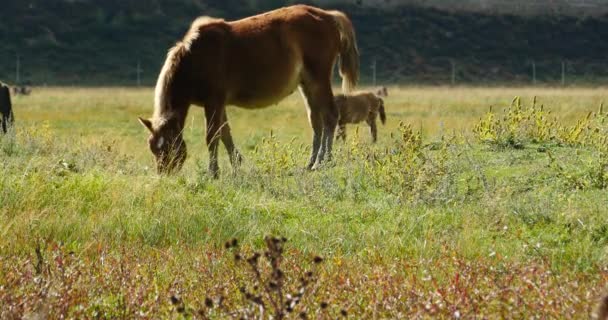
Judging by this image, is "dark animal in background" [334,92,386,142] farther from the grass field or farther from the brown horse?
the grass field

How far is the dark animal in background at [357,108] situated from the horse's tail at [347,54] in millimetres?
4449

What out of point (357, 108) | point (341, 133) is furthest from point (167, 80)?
point (357, 108)

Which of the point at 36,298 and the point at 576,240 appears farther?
the point at 576,240

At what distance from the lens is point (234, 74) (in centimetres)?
1405

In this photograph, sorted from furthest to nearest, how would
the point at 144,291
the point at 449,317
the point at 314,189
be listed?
the point at 314,189
the point at 144,291
the point at 449,317

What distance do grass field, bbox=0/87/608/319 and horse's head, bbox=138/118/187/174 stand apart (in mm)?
395

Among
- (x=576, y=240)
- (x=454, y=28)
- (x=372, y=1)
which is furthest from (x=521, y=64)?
(x=576, y=240)

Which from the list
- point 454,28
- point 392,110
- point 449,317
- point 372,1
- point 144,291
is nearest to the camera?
point 449,317

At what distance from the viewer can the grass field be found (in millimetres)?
5816

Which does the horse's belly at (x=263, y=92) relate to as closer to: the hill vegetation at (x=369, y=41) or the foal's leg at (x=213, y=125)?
the foal's leg at (x=213, y=125)

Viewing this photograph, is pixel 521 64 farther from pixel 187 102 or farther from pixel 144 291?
pixel 144 291

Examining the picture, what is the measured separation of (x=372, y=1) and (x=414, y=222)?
90837mm

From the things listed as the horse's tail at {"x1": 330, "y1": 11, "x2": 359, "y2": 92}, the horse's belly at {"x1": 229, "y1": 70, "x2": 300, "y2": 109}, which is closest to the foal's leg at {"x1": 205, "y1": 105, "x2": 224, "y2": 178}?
the horse's belly at {"x1": 229, "y1": 70, "x2": 300, "y2": 109}

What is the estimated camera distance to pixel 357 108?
858 inches
